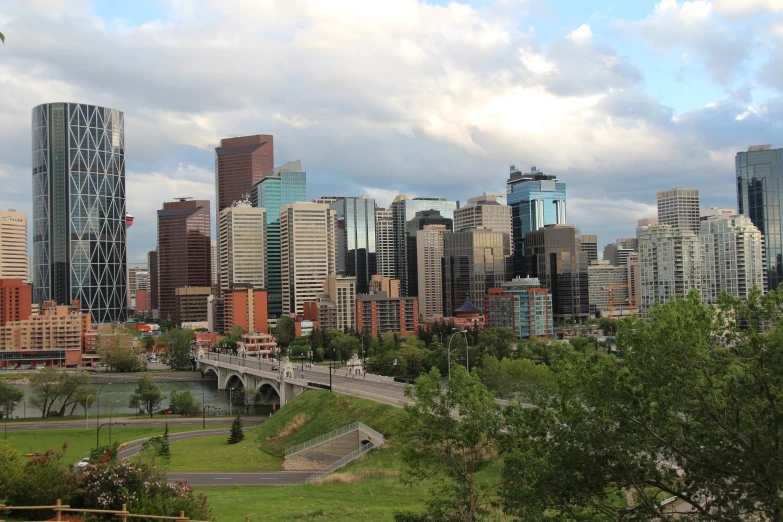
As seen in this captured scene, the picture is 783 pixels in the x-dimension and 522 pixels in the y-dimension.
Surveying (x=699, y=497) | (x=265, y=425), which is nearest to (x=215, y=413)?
(x=265, y=425)

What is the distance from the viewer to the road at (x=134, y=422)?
70.4 m

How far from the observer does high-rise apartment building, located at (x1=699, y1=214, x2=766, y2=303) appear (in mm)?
177875

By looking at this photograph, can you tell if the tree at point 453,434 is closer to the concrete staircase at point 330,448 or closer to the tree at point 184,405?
the concrete staircase at point 330,448

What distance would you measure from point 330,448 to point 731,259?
161 meters

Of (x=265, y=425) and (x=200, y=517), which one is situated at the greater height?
(x=200, y=517)

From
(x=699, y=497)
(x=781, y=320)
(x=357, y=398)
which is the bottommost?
(x=357, y=398)

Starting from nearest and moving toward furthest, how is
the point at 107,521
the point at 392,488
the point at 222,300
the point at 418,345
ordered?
the point at 107,521, the point at 392,488, the point at 418,345, the point at 222,300

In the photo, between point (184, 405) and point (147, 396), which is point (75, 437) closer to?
point (184, 405)

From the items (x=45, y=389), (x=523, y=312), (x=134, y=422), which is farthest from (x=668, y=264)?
(x=45, y=389)

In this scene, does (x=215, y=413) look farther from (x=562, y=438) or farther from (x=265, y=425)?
(x=562, y=438)

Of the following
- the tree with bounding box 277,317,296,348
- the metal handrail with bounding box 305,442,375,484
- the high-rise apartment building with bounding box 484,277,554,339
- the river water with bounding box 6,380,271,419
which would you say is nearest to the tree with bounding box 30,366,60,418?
the river water with bounding box 6,380,271,419

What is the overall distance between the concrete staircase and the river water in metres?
32.4

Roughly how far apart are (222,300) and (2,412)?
350 feet

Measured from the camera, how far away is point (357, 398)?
5853 centimetres
